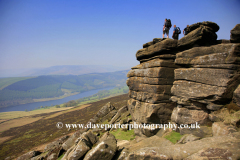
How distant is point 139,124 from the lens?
64.7ft

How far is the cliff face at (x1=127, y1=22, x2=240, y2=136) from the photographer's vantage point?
11719mm

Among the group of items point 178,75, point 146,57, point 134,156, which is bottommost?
point 134,156

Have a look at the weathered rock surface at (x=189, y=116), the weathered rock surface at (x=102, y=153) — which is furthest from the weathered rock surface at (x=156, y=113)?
the weathered rock surface at (x=102, y=153)

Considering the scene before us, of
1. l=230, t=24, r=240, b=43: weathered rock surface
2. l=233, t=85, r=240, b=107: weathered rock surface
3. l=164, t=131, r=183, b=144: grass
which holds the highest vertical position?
l=230, t=24, r=240, b=43: weathered rock surface

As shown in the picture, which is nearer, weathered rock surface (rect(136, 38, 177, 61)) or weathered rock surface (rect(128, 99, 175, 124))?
weathered rock surface (rect(136, 38, 177, 61))

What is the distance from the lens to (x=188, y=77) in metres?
14.4

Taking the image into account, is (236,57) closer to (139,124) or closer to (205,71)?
(205,71)

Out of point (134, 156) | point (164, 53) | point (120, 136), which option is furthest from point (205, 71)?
point (120, 136)

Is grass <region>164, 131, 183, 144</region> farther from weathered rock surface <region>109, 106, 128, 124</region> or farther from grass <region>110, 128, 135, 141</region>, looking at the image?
weathered rock surface <region>109, 106, 128, 124</region>

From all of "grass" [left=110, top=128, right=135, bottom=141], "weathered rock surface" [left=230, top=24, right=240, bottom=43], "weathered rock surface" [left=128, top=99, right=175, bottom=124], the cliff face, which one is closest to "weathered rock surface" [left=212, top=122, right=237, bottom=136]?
the cliff face

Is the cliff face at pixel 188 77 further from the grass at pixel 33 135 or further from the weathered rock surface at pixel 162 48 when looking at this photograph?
the grass at pixel 33 135

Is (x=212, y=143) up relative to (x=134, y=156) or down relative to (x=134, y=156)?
up

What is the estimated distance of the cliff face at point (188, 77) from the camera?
1172 cm

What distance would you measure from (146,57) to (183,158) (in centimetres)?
1515
